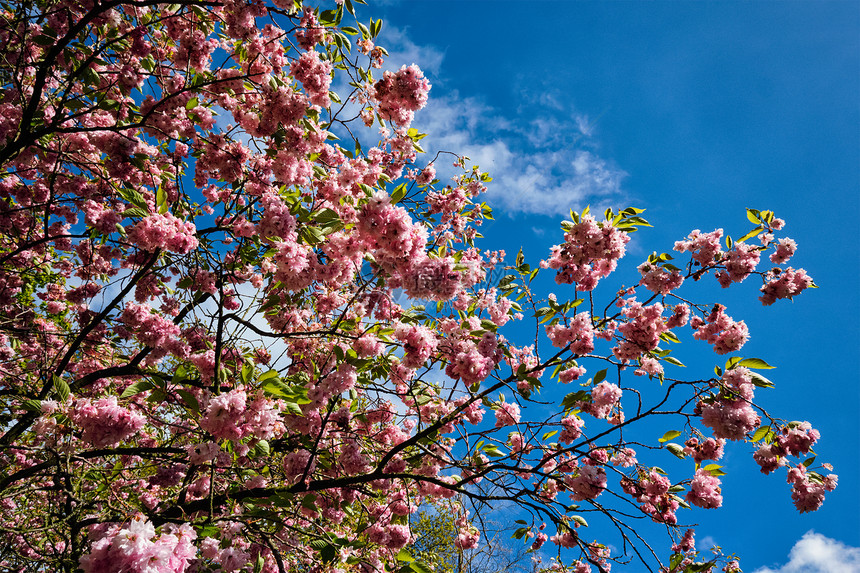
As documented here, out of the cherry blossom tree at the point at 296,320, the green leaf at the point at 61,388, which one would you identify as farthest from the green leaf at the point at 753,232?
the green leaf at the point at 61,388

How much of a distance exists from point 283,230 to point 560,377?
119 inches

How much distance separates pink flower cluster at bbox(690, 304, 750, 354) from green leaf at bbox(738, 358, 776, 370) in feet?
2.50

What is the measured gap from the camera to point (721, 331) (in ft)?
12.5

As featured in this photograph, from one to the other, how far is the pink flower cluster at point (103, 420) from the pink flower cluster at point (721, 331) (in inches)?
178

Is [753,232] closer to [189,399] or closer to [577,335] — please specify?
[577,335]

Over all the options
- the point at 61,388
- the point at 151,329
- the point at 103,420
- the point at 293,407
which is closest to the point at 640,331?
the point at 293,407

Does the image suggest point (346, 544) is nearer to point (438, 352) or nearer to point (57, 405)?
point (438, 352)

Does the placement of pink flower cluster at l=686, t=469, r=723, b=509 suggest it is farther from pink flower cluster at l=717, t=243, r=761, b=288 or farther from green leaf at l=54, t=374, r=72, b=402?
green leaf at l=54, t=374, r=72, b=402

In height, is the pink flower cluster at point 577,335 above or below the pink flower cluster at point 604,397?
above

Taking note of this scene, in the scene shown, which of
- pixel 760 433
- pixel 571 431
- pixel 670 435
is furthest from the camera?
pixel 571 431

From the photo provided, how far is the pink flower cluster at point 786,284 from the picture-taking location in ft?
12.0

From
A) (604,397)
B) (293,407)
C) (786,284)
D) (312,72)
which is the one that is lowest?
(293,407)

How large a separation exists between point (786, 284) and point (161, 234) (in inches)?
199

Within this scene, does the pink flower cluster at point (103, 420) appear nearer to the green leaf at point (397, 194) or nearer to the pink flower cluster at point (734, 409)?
the green leaf at point (397, 194)
